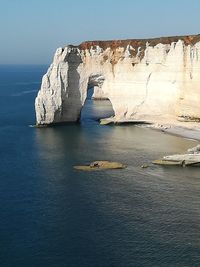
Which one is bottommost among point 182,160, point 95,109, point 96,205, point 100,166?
point 96,205

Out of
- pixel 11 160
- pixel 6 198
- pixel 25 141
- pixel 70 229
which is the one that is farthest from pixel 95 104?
pixel 70 229

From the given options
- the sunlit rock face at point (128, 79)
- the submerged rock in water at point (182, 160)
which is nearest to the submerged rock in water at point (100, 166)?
the submerged rock in water at point (182, 160)

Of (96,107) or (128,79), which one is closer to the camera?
(128,79)

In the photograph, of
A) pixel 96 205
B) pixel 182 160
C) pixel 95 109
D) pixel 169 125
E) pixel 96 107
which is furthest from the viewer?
pixel 96 107

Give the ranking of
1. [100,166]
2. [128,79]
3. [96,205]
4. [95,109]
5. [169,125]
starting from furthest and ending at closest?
[95,109]
[128,79]
[169,125]
[100,166]
[96,205]

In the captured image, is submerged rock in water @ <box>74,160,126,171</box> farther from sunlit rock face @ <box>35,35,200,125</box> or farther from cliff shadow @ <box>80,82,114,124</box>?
cliff shadow @ <box>80,82,114,124</box>

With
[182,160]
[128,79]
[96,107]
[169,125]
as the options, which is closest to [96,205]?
[182,160]

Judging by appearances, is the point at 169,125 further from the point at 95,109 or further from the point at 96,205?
the point at 96,205

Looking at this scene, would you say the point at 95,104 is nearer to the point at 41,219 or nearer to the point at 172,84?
the point at 172,84
